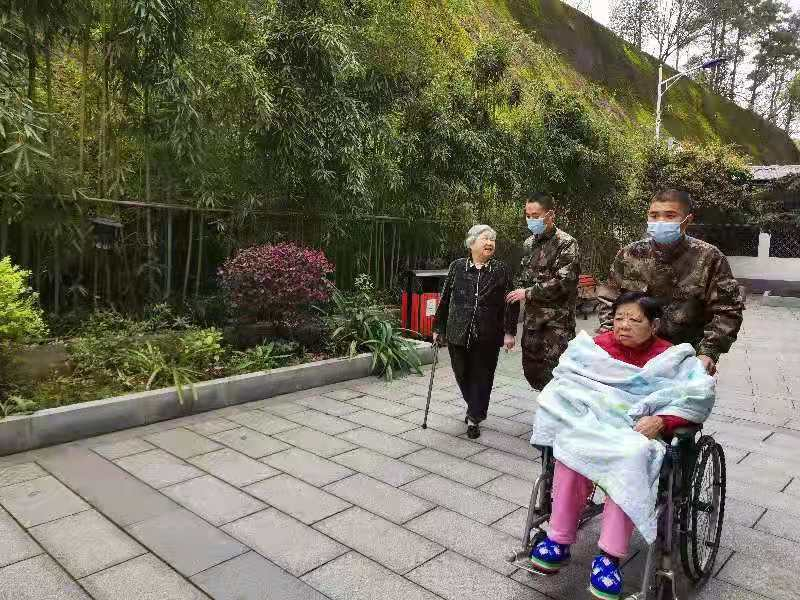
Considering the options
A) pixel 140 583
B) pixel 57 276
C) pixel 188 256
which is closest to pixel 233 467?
pixel 140 583

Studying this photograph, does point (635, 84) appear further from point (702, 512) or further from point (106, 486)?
point (106, 486)

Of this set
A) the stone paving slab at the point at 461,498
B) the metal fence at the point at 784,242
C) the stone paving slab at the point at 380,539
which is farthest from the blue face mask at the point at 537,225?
the metal fence at the point at 784,242

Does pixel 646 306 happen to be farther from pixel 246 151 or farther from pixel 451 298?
pixel 246 151

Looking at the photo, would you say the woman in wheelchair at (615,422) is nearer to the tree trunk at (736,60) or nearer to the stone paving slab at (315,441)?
the stone paving slab at (315,441)

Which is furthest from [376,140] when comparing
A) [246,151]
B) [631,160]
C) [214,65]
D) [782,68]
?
[782,68]

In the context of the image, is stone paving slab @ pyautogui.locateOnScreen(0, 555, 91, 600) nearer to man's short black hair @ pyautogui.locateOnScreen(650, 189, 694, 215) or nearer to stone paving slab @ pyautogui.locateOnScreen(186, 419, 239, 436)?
stone paving slab @ pyautogui.locateOnScreen(186, 419, 239, 436)

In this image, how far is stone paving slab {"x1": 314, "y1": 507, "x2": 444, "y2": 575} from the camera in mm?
2641

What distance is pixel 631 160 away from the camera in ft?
38.5

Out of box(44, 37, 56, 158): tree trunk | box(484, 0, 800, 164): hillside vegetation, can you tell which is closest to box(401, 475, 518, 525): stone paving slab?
box(44, 37, 56, 158): tree trunk

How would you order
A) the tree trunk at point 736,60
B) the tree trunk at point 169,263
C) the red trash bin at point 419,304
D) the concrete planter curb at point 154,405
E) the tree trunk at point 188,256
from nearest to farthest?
the concrete planter curb at point 154,405 < the tree trunk at point 169,263 < the tree trunk at point 188,256 < the red trash bin at point 419,304 < the tree trunk at point 736,60

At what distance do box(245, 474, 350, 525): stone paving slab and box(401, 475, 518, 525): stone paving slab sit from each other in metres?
0.44

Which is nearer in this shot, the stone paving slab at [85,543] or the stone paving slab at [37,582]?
the stone paving slab at [37,582]

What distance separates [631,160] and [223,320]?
345 inches

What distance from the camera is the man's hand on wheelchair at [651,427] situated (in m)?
2.25
